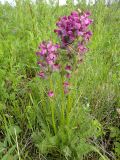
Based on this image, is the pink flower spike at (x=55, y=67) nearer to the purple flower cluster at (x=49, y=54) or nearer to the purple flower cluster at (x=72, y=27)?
the purple flower cluster at (x=49, y=54)

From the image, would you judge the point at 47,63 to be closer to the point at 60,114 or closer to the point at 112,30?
the point at 60,114

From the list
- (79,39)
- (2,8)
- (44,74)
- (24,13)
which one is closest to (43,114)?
(44,74)

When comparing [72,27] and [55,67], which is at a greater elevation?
[72,27]

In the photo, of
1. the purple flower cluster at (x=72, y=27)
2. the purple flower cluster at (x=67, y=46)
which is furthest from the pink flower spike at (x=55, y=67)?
the purple flower cluster at (x=72, y=27)

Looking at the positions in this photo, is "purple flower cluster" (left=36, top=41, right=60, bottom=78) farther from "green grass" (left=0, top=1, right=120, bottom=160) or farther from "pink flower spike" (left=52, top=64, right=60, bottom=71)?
"green grass" (left=0, top=1, right=120, bottom=160)

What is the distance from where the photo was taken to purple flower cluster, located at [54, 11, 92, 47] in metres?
1.59

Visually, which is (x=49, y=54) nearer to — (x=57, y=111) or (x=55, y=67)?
(x=55, y=67)

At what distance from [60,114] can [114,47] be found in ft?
4.70

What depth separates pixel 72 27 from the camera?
1587mm

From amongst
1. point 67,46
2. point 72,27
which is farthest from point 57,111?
point 72,27

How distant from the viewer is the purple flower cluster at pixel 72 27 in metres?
1.59

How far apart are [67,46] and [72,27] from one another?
12 cm

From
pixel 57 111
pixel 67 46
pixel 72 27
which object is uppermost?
pixel 72 27

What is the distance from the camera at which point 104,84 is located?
235cm
